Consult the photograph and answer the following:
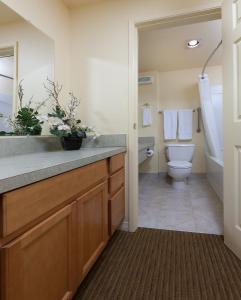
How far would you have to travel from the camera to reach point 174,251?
1580 millimetres

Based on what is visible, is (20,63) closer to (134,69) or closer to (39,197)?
(134,69)

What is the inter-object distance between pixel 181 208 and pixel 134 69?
65.2 inches

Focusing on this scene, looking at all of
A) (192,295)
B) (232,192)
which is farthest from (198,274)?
(232,192)

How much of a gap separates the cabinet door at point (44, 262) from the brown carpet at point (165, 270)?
0.34 metres

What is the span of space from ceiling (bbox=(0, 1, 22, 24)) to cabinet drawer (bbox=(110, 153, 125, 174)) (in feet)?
3.80

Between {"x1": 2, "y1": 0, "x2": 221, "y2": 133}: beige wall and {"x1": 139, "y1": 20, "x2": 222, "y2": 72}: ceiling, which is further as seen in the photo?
{"x1": 139, "y1": 20, "x2": 222, "y2": 72}: ceiling

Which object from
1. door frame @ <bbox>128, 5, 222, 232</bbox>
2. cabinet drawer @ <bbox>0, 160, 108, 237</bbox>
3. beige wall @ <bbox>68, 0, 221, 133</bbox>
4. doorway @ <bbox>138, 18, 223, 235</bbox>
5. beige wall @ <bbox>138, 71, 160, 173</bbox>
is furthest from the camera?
beige wall @ <bbox>138, 71, 160, 173</bbox>

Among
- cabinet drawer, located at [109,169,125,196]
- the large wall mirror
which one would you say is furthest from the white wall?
cabinet drawer, located at [109,169,125,196]

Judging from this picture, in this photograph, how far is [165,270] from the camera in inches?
53.4

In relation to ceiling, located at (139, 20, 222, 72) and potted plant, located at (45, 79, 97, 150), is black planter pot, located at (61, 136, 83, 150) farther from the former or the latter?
ceiling, located at (139, 20, 222, 72)

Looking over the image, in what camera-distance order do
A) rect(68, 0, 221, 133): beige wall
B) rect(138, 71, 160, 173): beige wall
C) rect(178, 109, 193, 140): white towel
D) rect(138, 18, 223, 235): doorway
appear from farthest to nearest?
rect(138, 71, 160, 173): beige wall → rect(178, 109, 193, 140): white towel → rect(138, 18, 223, 235): doorway → rect(68, 0, 221, 133): beige wall

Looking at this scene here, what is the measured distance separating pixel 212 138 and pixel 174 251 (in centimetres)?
235

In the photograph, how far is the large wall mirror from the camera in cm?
136

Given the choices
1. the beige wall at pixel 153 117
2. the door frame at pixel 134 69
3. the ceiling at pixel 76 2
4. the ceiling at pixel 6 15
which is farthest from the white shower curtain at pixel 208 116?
the ceiling at pixel 6 15
